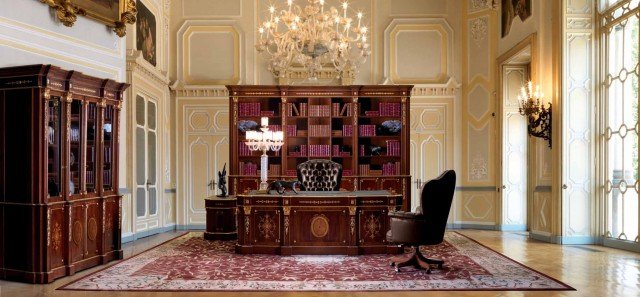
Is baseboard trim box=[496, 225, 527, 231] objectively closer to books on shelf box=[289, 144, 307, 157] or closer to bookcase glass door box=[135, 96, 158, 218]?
books on shelf box=[289, 144, 307, 157]

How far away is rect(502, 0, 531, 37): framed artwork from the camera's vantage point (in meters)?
9.84

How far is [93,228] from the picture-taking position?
686 cm

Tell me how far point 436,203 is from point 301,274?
5.72 feet

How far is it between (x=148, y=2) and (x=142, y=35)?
86cm

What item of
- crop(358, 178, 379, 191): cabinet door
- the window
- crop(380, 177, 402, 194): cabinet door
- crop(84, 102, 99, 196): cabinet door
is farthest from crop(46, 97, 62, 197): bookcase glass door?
the window

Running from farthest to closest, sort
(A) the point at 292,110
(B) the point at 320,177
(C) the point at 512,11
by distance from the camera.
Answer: (A) the point at 292,110 < (C) the point at 512,11 < (B) the point at 320,177

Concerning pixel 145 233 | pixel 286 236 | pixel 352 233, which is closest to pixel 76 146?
pixel 286 236

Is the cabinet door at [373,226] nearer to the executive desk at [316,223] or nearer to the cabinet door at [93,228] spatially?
the executive desk at [316,223]

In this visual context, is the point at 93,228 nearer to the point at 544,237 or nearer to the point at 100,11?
the point at 100,11

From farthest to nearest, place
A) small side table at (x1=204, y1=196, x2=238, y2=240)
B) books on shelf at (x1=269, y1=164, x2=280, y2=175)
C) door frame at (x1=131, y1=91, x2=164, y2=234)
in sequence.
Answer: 1. books on shelf at (x1=269, y1=164, x2=280, y2=175)
2. small side table at (x1=204, y1=196, x2=238, y2=240)
3. door frame at (x1=131, y1=91, x2=164, y2=234)

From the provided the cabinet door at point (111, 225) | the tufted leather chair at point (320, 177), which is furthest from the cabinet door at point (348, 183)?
the cabinet door at point (111, 225)

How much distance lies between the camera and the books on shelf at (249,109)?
10.9 meters

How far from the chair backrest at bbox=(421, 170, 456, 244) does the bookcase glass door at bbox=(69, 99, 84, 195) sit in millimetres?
4103

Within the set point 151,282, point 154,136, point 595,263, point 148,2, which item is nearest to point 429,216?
point 595,263
